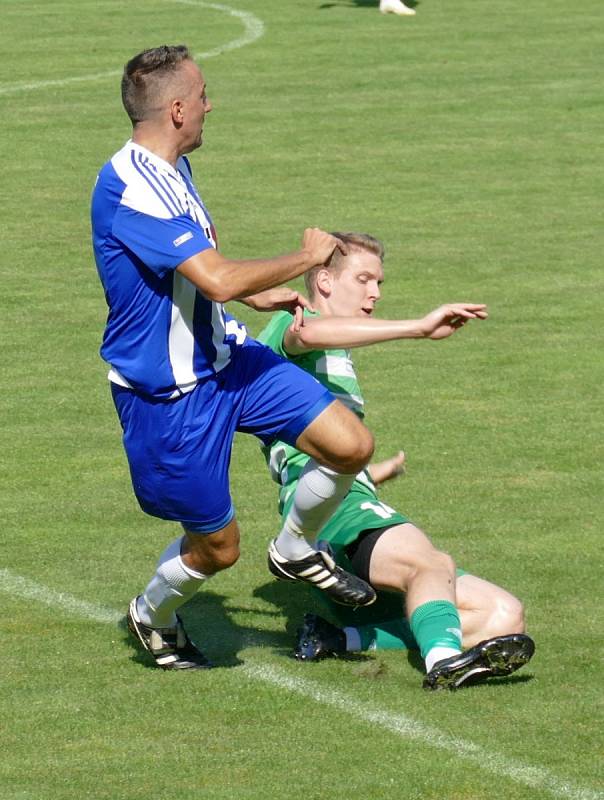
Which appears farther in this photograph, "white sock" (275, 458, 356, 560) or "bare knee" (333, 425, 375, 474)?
"white sock" (275, 458, 356, 560)

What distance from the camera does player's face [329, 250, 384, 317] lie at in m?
6.72

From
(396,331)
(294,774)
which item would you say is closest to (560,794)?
(294,774)

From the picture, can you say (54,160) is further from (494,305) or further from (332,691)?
(332,691)

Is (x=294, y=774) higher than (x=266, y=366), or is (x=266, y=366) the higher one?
(x=266, y=366)

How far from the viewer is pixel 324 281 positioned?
22.2 feet

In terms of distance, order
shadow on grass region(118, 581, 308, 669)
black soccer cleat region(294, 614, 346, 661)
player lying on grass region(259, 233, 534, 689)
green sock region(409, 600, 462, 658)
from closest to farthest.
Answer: player lying on grass region(259, 233, 534, 689)
green sock region(409, 600, 462, 658)
black soccer cleat region(294, 614, 346, 661)
shadow on grass region(118, 581, 308, 669)

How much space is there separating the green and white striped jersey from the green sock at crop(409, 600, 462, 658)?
0.85m

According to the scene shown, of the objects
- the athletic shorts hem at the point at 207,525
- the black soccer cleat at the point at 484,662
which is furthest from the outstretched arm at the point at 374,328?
the black soccer cleat at the point at 484,662

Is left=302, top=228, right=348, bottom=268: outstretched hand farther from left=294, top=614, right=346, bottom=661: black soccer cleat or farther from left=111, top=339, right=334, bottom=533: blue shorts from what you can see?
left=294, top=614, right=346, bottom=661: black soccer cleat

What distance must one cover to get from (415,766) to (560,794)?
0.47 meters

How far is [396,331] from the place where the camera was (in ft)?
19.9

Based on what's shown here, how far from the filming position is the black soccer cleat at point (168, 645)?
250 inches

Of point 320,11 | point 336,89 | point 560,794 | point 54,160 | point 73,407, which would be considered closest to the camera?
point 560,794

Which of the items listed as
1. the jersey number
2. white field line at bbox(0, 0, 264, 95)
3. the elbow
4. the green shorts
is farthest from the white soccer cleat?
the elbow
